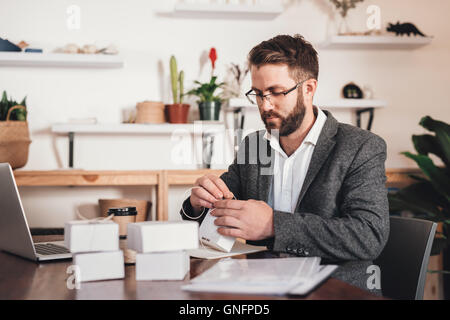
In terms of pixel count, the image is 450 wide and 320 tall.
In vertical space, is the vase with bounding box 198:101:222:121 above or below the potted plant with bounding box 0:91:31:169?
above

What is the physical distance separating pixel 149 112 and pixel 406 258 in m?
2.02

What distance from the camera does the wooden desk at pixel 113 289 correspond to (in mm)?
728

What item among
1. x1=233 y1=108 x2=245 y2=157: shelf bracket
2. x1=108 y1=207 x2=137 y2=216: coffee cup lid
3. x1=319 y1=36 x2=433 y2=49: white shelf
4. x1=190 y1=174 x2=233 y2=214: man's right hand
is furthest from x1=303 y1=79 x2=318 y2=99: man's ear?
x1=319 y1=36 x2=433 y2=49: white shelf

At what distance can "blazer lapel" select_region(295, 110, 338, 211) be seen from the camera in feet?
4.49

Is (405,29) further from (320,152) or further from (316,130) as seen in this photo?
(320,152)

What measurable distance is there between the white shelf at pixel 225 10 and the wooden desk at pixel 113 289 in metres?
2.30

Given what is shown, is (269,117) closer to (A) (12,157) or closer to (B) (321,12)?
(A) (12,157)

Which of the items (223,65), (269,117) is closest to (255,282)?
(269,117)

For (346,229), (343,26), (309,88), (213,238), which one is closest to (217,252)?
(213,238)

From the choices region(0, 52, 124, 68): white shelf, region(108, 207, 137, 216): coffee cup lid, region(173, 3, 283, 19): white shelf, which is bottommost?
region(108, 207, 137, 216): coffee cup lid

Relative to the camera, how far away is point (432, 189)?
256 centimetres

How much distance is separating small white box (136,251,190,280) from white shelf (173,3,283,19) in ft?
7.84

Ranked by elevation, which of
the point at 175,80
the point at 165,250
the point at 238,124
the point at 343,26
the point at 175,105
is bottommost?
the point at 165,250

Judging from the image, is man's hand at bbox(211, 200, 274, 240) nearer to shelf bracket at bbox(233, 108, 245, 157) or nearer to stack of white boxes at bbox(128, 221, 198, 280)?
stack of white boxes at bbox(128, 221, 198, 280)
